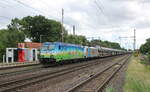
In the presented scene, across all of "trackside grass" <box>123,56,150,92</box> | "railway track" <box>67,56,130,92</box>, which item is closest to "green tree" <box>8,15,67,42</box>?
"trackside grass" <box>123,56,150,92</box>

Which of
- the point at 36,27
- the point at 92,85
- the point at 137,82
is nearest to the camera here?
the point at 137,82

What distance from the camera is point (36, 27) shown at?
88.2m

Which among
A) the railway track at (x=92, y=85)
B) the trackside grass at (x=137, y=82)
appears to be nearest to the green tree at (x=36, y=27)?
the trackside grass at (x=137, y=82)

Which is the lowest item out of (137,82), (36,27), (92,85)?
(92,85)

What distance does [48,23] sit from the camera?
8900 cm

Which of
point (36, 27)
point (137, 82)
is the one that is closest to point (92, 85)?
point (137, 82)

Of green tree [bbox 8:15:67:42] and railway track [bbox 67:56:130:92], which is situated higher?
green tree [bbox 8:15:67:42]

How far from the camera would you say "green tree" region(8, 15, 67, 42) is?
289 ft

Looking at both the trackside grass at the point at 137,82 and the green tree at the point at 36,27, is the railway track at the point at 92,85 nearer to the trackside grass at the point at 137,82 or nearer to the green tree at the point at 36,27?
the trackside grass at the point at 137,82

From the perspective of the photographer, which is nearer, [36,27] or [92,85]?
[92,85]

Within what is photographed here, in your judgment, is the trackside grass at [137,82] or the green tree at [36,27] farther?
the green tree at [36,27]

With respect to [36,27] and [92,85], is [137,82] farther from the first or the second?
[36,27]

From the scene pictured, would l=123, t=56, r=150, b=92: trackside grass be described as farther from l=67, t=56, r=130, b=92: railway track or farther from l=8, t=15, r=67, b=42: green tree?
l=8, t=15, r=67, b=42: green tree

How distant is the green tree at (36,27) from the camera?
8819cm
